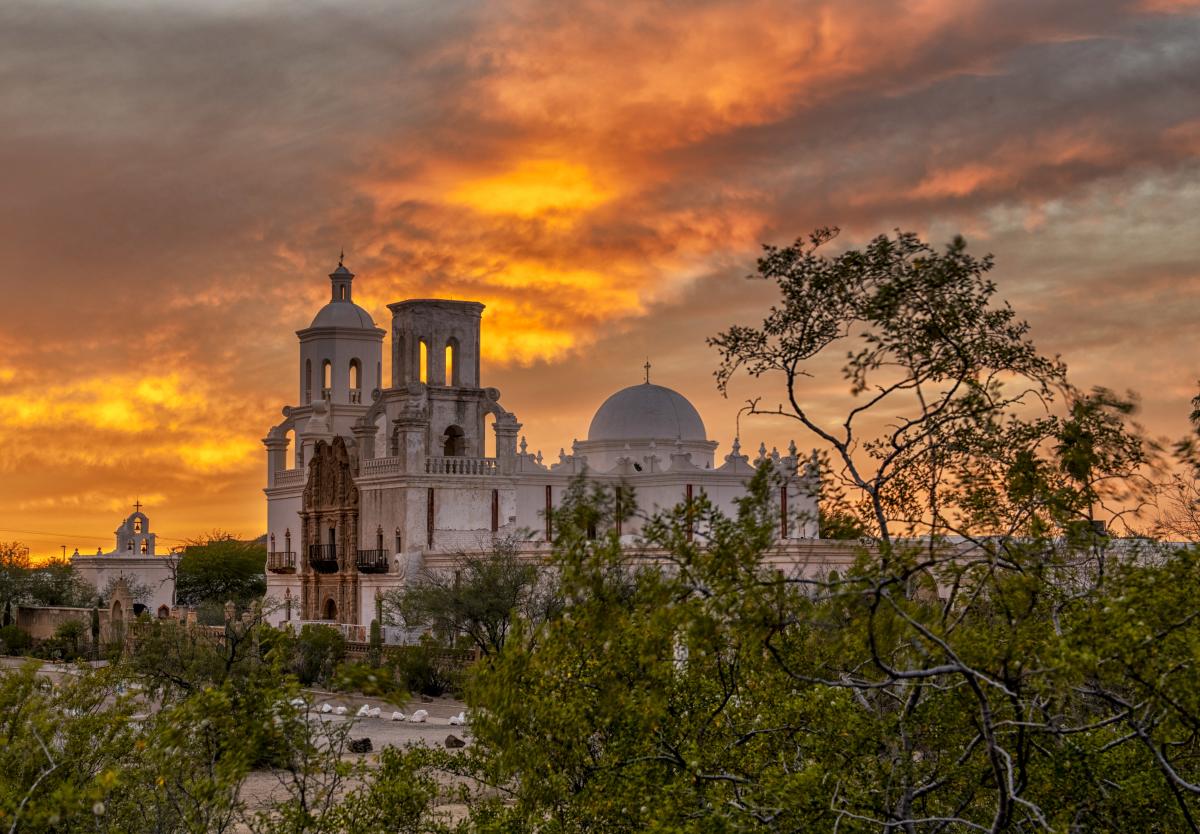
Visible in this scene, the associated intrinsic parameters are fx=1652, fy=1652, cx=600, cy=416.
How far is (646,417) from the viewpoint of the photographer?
60.9 meters

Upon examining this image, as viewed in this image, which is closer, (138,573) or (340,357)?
(340,357)

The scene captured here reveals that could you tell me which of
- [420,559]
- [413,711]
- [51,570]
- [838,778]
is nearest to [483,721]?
[838,778]

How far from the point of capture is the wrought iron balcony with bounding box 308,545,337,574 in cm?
5850

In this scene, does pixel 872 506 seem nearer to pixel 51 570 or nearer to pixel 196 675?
pixel 196 675

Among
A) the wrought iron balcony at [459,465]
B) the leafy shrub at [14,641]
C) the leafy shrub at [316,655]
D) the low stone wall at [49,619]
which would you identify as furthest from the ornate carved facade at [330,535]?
the leafy shrub at [14,641]

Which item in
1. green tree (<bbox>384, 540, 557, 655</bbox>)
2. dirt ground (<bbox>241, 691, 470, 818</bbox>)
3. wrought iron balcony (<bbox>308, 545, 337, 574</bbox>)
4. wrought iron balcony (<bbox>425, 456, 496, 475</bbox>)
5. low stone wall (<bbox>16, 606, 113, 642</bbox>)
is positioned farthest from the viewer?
Result: low stone wall (<bbox>16, 606, 113, 642</bbox>)

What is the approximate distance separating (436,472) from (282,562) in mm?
10493

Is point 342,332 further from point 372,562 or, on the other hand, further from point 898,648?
point 898,648

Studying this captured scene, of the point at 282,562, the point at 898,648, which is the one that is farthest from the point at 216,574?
the point at 898,648

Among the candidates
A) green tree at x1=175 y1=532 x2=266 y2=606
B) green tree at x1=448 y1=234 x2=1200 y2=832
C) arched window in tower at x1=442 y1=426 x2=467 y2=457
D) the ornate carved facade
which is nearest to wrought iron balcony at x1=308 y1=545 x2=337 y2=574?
the ornate carved facade

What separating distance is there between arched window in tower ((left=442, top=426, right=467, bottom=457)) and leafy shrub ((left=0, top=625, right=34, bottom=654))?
64.2 ft

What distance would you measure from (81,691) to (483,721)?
6297 millimetres

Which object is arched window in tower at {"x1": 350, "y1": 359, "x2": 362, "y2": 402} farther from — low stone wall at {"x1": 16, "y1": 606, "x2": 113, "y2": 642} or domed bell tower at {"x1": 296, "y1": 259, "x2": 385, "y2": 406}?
low stone wall at {"x1": 16, "y1": 606, "x2": 113, "y2": 642}

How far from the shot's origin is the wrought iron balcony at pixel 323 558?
192 ft
